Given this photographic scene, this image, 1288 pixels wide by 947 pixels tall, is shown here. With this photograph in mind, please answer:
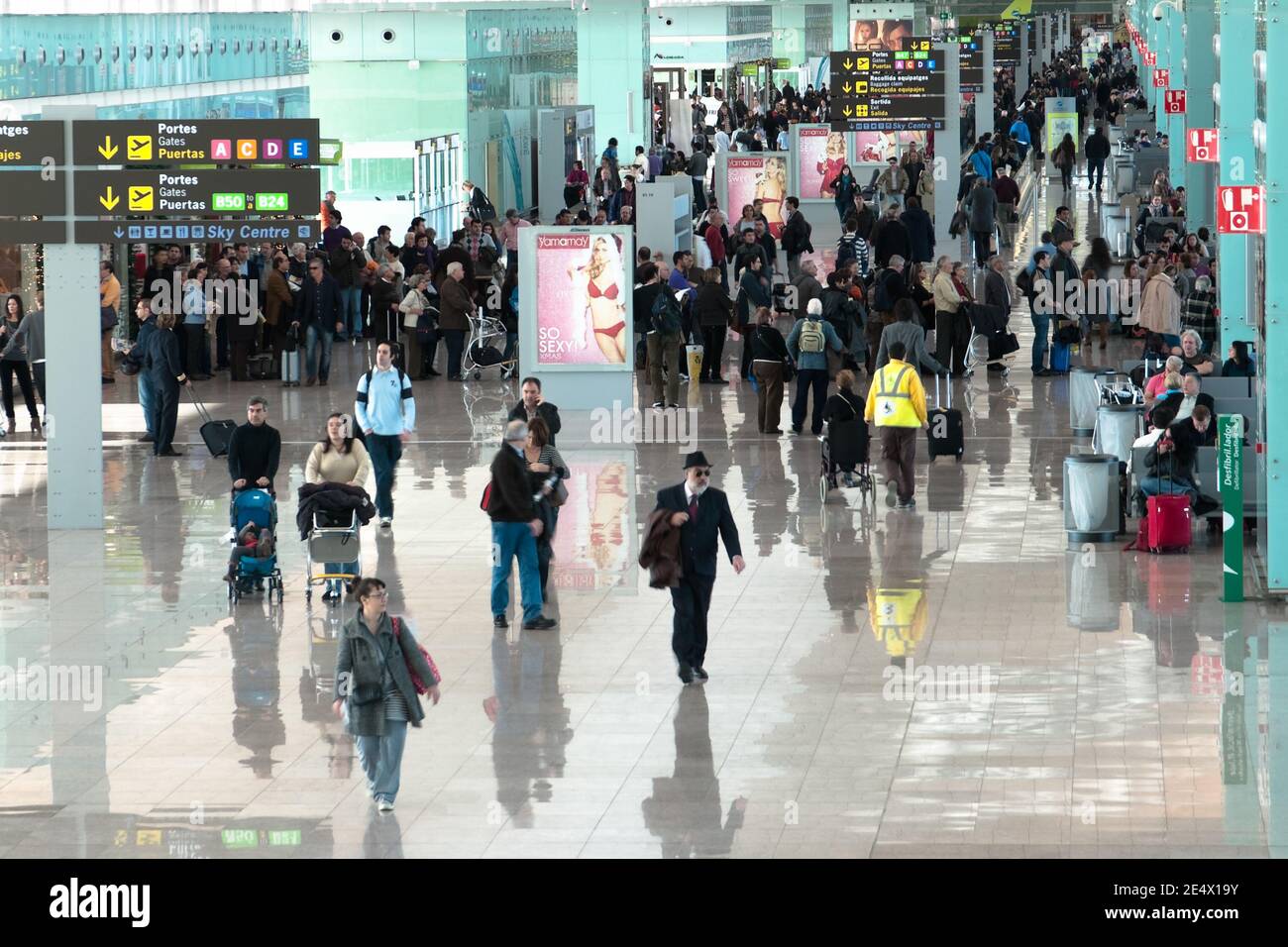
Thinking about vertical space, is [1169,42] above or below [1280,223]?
above

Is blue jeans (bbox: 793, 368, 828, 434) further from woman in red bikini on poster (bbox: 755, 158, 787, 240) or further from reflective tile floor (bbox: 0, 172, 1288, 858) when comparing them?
woman in red bikini on poster (bbox: 755, 158, 787, 240)

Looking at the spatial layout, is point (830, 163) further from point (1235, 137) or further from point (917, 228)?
point (1235, 137)

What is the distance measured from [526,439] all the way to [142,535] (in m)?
4.45

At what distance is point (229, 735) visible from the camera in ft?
40.0

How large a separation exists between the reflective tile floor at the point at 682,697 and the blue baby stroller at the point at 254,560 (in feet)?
0.48

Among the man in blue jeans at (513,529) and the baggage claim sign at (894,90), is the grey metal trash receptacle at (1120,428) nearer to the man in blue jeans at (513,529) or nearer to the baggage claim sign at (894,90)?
the man in blue jeans at (513,529)

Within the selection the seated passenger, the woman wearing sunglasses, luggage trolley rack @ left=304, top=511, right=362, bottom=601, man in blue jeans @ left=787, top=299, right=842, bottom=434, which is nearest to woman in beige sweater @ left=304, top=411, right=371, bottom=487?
luggage trolley rack @ left=304, top=511, right=362, bottom=601

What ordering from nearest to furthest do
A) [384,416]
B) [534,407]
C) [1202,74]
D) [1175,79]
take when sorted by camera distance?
[534,407] < [384,416] < [1202,74] < [1175,79]

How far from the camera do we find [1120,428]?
19.0 metres

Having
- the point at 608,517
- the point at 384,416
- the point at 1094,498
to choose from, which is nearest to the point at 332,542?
the point at 384,416

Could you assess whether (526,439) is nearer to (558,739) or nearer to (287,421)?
(558,739)

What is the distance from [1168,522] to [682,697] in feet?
17.2

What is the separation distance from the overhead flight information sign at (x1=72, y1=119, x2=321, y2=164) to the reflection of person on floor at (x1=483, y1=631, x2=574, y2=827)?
5.85 m
